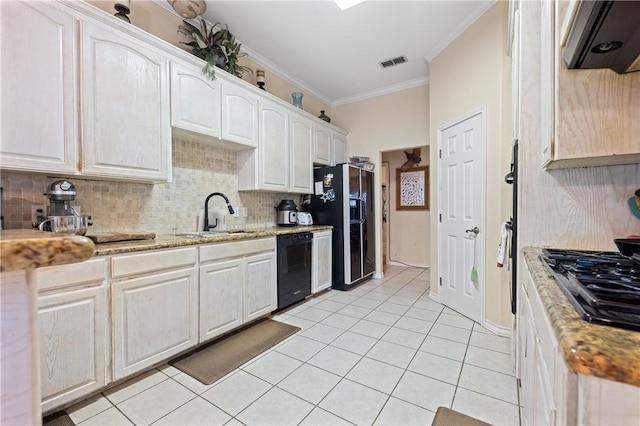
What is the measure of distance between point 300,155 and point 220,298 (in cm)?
211

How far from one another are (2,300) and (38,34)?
189 centimetres

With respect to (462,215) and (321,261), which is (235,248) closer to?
(321,261)

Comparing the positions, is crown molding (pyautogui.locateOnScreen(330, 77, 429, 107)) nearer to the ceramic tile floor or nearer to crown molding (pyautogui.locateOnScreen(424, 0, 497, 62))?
crown molding (pyautogui.locateOnScreen(424, 0, 497, 62))

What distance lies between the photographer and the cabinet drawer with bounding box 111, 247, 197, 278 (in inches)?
66.1

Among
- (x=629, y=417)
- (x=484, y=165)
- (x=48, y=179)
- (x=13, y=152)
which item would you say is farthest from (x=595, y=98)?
(x=48, y=179)

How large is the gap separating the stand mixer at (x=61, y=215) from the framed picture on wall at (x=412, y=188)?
16.0 ft

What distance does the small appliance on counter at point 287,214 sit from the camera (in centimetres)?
362

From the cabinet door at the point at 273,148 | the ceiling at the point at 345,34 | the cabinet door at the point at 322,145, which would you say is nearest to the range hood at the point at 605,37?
the ceiling at the point at 345,34

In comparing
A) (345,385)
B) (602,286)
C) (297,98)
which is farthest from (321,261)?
(602,286)

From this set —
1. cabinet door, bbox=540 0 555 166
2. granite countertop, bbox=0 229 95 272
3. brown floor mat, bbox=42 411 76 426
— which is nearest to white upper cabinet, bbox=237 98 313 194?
brown floor mat, bbox=42 411 76 426

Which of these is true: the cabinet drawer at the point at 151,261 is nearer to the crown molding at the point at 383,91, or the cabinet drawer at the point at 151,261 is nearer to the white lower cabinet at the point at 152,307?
the white lower cabinet at the point at 152,307

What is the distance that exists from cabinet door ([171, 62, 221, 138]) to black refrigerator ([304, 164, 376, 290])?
5.70 feet

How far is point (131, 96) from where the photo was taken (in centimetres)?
196

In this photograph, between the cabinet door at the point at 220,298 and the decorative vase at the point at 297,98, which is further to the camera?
the decorative vase at the point at 297,98
